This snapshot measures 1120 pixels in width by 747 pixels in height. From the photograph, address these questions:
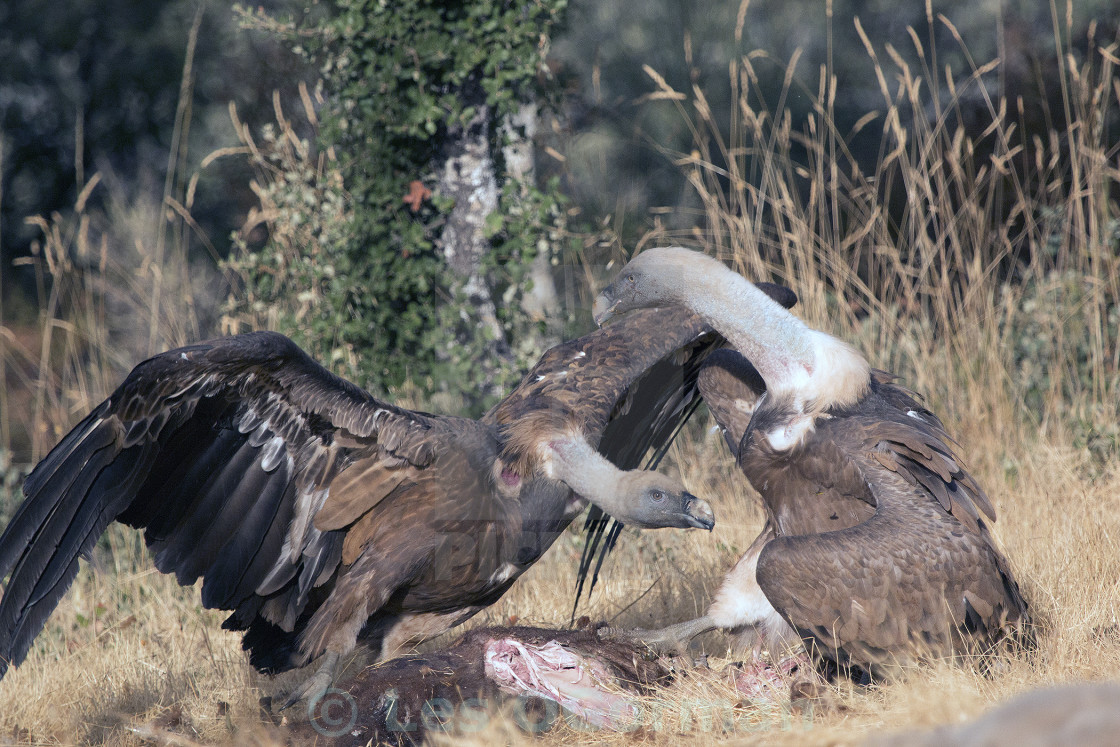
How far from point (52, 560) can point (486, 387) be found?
9.60 feet

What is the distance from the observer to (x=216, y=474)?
12.2ft

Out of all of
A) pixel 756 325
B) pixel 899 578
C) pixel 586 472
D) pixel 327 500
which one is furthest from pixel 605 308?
pixel 899 578

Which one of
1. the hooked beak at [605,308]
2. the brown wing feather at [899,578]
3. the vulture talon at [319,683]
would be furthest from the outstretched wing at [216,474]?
the brown wing feather at [899,578]

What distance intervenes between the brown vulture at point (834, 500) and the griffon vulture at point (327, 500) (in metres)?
0.47

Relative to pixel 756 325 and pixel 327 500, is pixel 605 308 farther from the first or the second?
pixel 327 500

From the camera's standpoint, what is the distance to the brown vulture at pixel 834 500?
3.34m

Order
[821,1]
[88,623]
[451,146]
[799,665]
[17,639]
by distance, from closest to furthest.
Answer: [17,639]
[799,665]
[88,623]
[451,146]
[821,1]

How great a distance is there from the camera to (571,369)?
4301mm

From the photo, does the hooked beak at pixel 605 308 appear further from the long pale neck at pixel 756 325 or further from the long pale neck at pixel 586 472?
the long pale neck at pixel 586 472

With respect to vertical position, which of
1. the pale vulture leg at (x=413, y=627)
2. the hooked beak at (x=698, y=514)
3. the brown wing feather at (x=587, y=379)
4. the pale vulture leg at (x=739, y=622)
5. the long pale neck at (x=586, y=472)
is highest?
the brown wing feather at (x=587, y=379)

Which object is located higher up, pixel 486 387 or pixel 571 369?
pixel 571 369

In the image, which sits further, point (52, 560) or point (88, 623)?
point (88, 623)

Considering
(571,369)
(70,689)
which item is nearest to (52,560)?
(70,689)

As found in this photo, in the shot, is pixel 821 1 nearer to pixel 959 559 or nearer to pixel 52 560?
pixel 959 559
